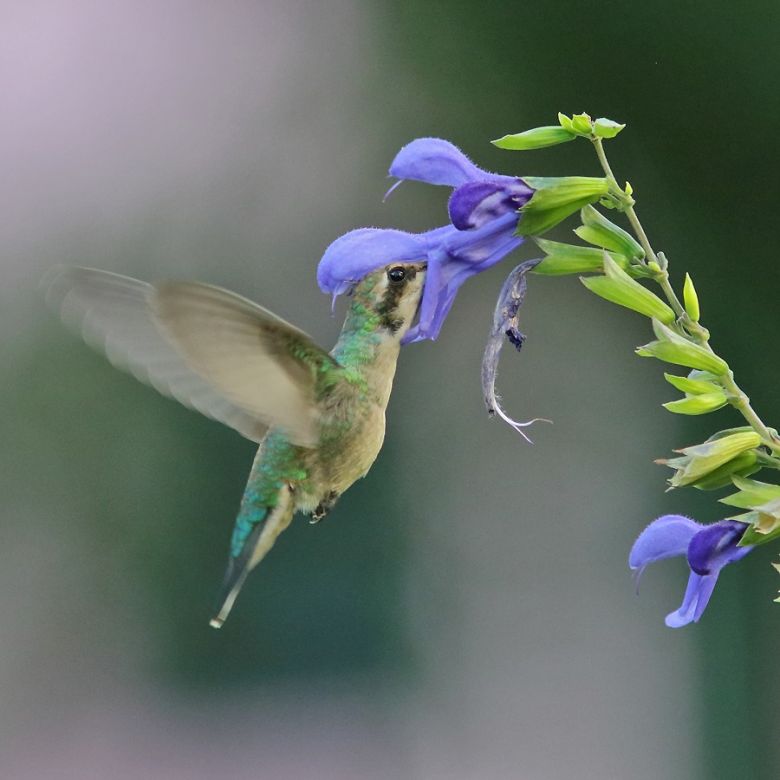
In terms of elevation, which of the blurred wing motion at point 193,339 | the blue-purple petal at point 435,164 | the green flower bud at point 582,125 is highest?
the green flower bud at point 582,125

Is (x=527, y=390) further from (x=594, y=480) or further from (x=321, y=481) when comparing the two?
(x=321, y=481)

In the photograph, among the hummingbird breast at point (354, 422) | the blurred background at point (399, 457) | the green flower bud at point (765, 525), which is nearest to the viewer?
the green flower bud at point (765, 525)

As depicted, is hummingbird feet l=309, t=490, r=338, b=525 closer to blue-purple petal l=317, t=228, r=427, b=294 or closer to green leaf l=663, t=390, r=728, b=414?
blue-purple petal l=317, t=228, r=427, b=294

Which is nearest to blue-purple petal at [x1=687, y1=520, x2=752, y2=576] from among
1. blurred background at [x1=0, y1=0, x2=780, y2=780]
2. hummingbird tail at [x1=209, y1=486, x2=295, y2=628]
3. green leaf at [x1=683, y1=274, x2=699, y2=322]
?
green leaf at [x1=683, y1=274, x2=699, y2=322]

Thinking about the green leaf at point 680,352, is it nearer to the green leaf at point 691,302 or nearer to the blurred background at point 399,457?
the green leaf at point 691,302

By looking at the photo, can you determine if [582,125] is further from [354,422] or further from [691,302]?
[354,422]

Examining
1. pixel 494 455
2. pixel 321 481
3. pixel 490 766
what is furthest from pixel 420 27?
pixel 321 481

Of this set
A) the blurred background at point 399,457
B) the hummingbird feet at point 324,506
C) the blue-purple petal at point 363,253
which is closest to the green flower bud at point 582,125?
the blue-purple petal at point 363,253
